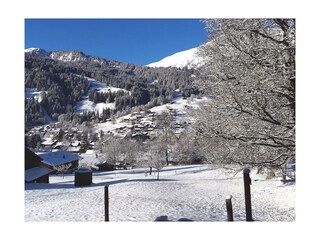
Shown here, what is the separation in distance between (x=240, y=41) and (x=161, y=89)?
147703mm

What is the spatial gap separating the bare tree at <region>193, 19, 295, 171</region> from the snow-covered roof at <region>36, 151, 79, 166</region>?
36407mm

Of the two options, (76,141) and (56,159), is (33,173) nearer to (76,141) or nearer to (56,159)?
(56,159)

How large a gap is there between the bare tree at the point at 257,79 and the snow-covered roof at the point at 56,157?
119 feet

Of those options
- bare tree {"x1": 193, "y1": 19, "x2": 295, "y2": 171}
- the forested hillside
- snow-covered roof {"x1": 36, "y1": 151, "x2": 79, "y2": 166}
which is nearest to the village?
snow-covered roof {"x1": 36, "y1": 151, "x2": 79, "y2": 166}

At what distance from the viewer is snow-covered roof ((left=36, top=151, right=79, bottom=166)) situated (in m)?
38.3

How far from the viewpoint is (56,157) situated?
135 ft

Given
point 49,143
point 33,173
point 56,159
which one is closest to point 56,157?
point 56,159

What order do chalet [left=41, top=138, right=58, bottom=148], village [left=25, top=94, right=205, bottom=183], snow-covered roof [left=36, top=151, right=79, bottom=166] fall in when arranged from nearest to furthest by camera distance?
village [left=25, top=94, right=205, bottom=183] → snow-covered roof [left=36, top=151, right=79, bottom=166] → chalet [left=41, top=138, right=58, bottom=148]

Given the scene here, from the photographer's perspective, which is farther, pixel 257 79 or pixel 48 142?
pixel 48 142

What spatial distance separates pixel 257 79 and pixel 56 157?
40.9m

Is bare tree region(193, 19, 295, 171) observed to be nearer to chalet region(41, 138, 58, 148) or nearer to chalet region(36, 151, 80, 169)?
chalet region(36, 151, 80, 169)

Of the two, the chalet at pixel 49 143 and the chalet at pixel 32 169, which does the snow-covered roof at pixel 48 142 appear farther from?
the chalet at pixel 32 169
